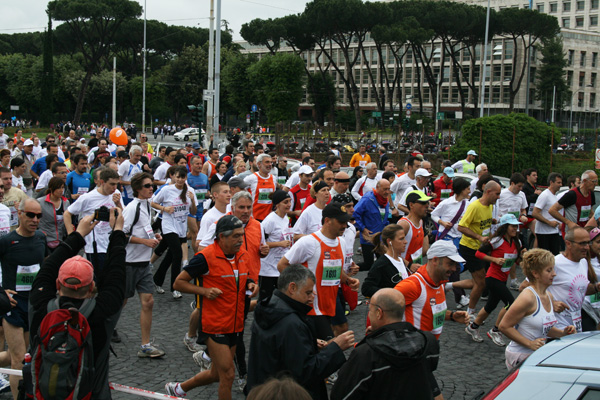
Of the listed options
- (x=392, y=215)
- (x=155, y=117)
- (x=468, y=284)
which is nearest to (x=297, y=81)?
(x=155, y=117)

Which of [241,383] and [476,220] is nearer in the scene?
[241,383]

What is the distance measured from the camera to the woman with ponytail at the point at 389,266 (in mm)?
5336

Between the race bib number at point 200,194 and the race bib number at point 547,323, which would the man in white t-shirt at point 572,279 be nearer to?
the race bib number at point 547,323

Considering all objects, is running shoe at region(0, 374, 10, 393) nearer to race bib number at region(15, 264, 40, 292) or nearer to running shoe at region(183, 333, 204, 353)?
race bib number at region(15, 264, 40, 292)

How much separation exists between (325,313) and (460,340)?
261 cm

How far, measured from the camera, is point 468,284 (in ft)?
24.1

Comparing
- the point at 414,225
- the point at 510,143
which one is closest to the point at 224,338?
the point at 414,225

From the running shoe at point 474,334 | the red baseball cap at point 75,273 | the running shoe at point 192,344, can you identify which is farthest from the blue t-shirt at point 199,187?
the red baseball cap at point 75,273

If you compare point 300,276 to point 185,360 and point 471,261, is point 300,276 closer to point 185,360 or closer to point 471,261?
point 185,360

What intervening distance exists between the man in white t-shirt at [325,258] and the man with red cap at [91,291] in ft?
5.86

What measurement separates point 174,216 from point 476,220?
4.00 m

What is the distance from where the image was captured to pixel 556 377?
305 cm

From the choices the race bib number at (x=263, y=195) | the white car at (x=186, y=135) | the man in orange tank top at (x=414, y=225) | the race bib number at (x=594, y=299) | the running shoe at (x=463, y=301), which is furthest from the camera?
the white car at (x=186, y=135)

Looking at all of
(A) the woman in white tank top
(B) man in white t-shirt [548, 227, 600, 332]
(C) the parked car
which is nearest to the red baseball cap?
(C) the parked car
